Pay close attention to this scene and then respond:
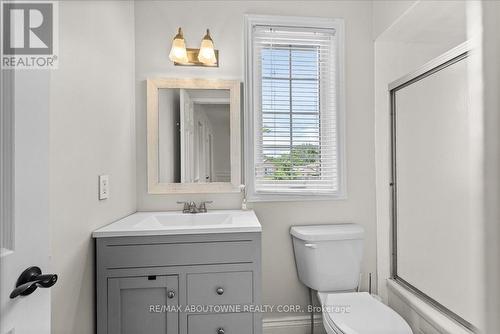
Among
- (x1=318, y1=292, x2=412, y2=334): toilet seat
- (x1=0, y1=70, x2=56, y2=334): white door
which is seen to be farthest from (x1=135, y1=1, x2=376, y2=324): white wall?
(x1=0, y1=70, x2=56, y2=334): white door

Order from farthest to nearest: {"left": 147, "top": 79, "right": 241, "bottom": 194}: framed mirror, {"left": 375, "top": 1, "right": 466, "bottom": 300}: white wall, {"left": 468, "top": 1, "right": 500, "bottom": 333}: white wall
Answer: {"left": 147, "top": 79, "right": 241, "bottom": 194}: framed mirror
{"left": 375, "top": 1, "right": 466, "bottom": 300}: white wall
{"left": 468, "top": 1, "right": 500, "bottom": 333}: white wall

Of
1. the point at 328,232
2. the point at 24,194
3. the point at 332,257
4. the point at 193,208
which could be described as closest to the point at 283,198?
the point at 328,232

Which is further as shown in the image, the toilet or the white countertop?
the toilet

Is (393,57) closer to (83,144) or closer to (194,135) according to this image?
(194,135)

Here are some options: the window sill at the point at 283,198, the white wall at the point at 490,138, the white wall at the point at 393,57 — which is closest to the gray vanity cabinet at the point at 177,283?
the window sill at the point at 283,198

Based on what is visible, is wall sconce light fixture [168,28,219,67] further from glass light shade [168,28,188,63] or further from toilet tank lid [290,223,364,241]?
toilet tank lid [290,223,364,241]

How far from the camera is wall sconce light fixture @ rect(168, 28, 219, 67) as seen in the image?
1766 mm

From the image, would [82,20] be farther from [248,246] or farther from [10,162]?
[248,246]

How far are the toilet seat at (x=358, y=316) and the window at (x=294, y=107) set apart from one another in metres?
0.66

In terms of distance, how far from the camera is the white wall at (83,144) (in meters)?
1.07

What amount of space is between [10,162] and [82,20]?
34.5 inches

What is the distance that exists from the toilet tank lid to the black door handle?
4.40 feet

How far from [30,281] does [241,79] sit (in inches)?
62.4

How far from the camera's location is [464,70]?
142 cm
